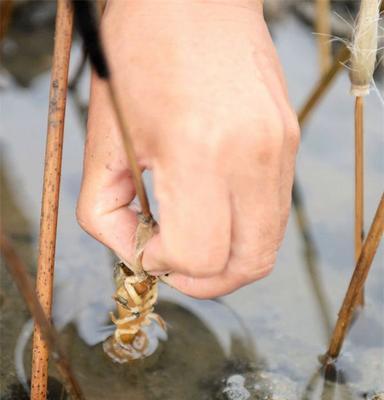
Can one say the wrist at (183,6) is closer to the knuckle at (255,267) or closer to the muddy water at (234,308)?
the knuckle at (255,267)

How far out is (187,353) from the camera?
4.52ft

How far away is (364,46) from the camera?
116cm

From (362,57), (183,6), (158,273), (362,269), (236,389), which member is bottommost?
(236,389)

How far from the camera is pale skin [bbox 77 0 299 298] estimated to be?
33.7 inches

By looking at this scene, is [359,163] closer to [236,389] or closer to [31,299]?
[236,389]

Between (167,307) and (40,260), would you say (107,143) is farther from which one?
(167,307)

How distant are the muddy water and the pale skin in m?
0.41

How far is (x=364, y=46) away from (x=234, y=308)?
504mm

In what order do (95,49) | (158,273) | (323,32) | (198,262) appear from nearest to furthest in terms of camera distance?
(95,49) < (198,262) < (158,273) < (323,32)

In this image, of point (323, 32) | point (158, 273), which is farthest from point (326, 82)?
point (158, 273)

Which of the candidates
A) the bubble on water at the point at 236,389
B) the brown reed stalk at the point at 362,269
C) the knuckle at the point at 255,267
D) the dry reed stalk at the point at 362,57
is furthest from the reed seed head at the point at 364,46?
the bubble on water at the point at 236,389

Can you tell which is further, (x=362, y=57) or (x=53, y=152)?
(x=362, y=57)

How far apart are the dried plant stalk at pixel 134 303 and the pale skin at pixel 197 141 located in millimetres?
22

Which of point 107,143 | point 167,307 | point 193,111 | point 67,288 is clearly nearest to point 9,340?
point 67,288
